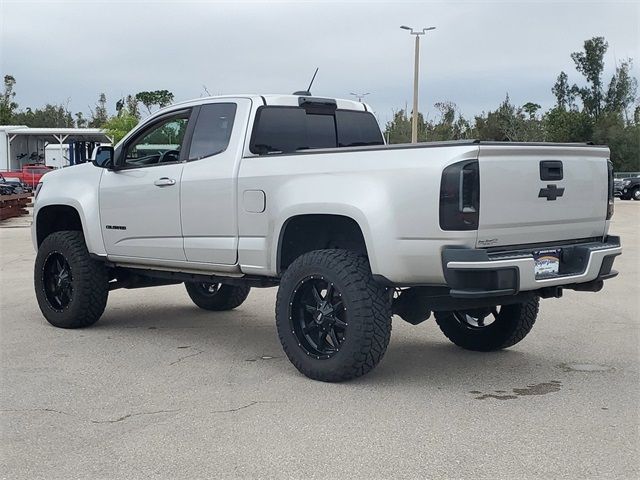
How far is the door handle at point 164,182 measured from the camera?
7.00 meters

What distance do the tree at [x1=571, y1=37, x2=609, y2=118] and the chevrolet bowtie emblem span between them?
7030 cm

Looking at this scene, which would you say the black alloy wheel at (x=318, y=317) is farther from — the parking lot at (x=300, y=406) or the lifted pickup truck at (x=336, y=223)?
the parking lot at (x=300, y=406)

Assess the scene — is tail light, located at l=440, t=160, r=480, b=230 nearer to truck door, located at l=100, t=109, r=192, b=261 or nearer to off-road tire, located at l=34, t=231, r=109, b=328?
truck door, located at l=100, t=109, r=192, b=261

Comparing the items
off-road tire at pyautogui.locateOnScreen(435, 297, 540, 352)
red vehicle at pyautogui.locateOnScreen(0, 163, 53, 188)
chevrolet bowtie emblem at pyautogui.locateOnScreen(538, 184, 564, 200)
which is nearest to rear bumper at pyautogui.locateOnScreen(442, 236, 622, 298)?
chevrolet bowtie emblem at pyautogui.locateOnScreen(538, 184, 564, 200)

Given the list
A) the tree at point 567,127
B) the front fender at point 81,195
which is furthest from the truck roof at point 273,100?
the tree at point 567,127

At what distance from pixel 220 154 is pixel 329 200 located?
50.6 inches

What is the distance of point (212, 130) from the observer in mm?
6941

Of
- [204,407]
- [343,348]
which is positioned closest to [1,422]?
[204,407]

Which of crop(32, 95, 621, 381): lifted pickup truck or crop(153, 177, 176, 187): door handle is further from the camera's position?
crop(153, 177, 176, 187): door handle

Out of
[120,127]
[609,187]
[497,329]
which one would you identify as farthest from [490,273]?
[120,127]

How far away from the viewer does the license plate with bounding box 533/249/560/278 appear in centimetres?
555

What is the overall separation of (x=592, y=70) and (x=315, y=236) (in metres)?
71.6

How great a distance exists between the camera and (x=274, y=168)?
6.20m

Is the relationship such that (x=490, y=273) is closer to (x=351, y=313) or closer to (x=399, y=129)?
(x=351, y=313)
